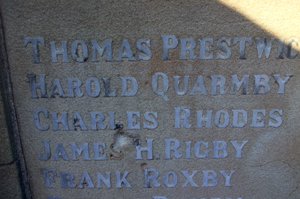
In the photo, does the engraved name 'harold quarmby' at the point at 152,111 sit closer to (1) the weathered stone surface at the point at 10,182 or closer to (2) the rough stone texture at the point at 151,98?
(2) the rough stone texture at the point at 151,98

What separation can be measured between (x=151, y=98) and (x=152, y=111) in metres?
0.07

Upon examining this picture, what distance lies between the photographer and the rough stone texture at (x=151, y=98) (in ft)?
5.22

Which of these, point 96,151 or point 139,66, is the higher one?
point 139,66

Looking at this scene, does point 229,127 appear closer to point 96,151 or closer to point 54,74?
point 96,151

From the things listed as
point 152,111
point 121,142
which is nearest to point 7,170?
point 121,142

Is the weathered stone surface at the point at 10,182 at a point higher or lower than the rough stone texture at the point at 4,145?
lower

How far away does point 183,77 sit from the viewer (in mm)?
1687

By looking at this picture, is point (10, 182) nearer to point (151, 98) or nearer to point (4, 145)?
point (4, 145)

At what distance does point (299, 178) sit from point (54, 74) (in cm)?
140

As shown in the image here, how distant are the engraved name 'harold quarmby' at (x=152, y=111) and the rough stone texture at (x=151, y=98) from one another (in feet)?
0.03

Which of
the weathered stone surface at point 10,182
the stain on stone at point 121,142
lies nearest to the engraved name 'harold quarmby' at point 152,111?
the stain on stone at point 121,142

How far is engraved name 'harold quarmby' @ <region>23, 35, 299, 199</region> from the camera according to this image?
164 centimetres

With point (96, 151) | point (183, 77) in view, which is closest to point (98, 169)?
point (96, 151)

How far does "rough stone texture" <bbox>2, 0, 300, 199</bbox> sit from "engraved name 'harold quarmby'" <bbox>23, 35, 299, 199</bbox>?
10 millimetres
